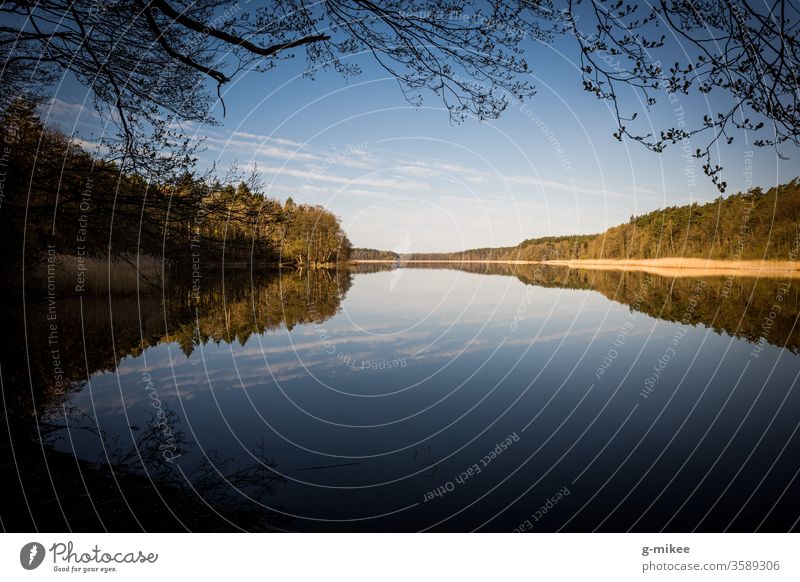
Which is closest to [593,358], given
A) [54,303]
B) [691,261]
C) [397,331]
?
[397,331]

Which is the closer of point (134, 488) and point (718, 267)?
point (134, 488)

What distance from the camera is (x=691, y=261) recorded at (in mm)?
75438

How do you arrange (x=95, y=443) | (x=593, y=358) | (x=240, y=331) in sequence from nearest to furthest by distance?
(x=95, y=443), (x=593, y=358), (x=240, y=331)

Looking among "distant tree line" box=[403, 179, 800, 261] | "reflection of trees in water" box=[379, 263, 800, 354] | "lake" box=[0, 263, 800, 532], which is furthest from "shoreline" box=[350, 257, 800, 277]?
"lake" box=[0, 263, 800, 532]

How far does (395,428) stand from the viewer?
332 inches

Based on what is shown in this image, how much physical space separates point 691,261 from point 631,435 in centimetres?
8113

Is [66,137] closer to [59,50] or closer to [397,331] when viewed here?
[59,50]

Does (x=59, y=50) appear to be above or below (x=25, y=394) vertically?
above

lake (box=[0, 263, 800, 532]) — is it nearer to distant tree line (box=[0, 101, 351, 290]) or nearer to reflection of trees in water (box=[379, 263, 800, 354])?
reflection of trees in water (box=[379, 263, 800, 354])
